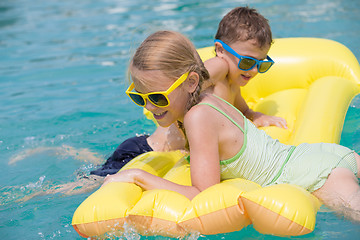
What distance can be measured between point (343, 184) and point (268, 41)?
1335 millimetres

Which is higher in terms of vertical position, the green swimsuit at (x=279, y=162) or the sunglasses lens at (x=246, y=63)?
the sunglasses lens at (x=246, y=63)

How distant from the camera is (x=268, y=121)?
3.78 m

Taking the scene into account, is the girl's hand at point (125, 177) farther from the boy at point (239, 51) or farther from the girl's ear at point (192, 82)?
the boy at point (239, 51)

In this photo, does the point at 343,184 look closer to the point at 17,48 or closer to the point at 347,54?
the point at 347,54

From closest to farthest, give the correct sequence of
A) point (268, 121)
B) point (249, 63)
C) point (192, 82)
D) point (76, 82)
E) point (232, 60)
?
point (192, 82), point (249, 63), point (232, 60), point (268, 121), point (76, 82)

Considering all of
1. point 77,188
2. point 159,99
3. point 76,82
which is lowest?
point 76,82

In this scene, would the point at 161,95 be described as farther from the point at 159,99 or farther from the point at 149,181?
the point at 149,181

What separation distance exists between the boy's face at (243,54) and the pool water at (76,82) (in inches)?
29.2

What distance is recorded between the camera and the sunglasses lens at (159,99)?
8.10ft

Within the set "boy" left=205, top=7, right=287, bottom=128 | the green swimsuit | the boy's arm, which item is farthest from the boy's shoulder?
the green swimsuit

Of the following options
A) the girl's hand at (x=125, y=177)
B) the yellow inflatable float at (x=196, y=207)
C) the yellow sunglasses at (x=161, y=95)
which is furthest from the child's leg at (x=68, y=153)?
the yellow sunglasses at (x=161, y=95)

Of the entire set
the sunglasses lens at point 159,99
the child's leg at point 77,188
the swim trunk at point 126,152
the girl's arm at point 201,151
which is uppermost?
the sunglasses lens at point 159,99

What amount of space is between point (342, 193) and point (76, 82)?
4.50 m

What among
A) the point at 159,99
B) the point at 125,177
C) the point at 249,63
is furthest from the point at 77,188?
the point at 249,63
